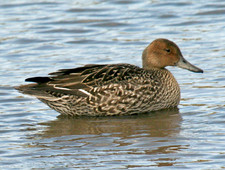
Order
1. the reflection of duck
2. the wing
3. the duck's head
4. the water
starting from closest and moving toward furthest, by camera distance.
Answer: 1. the water
2. the reflection of duck
3. the wing
4. the duck's head

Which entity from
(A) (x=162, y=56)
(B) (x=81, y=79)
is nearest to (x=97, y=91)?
(B) (x=81, y=79)

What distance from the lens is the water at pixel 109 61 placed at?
7.58m

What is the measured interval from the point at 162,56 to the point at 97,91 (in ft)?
4.51

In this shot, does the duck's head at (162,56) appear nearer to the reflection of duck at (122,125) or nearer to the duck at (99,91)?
the duck at (99,91)

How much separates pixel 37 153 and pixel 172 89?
9.66 ft

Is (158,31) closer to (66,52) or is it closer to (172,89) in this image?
(66,52)

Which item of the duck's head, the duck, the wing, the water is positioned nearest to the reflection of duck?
the water

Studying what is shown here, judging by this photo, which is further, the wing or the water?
the wing

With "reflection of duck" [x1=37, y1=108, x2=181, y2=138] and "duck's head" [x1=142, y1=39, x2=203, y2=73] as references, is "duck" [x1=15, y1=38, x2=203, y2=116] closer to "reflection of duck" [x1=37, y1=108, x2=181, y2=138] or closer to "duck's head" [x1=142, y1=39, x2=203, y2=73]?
"reflection of duck" [x1=37, y1=108, x2=181, y2=138]

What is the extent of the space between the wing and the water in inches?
17.7

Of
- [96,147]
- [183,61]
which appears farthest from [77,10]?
[96,147]

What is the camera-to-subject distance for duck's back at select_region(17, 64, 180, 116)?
9516mm

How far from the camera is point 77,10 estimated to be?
1666cm

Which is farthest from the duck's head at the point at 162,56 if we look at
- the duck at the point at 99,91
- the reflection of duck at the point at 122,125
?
the reflection of duck at the point at 122,125
